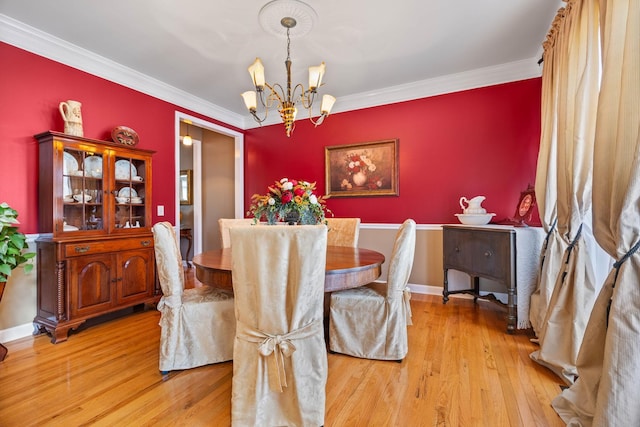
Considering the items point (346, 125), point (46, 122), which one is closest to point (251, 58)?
point (346, 125)

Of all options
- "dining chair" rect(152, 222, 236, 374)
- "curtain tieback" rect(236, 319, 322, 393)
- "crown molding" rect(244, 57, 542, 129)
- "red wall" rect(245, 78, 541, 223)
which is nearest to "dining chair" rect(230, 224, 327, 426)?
"curtain tieback" rect(236, 319, 322, 393)

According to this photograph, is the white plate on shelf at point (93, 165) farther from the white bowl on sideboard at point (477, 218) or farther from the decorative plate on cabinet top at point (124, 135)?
the white bowl on sideboard at point (477, 218)

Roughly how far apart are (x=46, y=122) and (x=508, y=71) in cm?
463

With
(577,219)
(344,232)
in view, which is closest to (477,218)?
(577,219)

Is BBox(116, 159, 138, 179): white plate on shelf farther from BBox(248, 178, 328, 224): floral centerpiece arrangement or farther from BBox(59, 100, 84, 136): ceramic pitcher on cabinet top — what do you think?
BBox(248, 178, 328, 224): floral centerpiece arrangement

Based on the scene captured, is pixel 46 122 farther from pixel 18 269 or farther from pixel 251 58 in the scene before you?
pixel 251 58

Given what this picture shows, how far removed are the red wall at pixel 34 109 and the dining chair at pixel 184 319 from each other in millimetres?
1686

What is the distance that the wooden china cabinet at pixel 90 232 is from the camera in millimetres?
2391

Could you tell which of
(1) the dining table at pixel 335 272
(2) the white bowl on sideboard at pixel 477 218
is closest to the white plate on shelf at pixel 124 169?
(1) the dining table at pixel 335 272

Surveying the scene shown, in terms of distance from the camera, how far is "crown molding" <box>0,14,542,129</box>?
8.09 ft

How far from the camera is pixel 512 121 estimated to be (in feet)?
10.3

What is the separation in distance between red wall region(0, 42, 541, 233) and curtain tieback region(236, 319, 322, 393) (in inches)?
101

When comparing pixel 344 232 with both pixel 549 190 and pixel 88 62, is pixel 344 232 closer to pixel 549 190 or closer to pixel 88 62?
pixel 549 190

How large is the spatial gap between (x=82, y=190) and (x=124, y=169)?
16.6 inches
